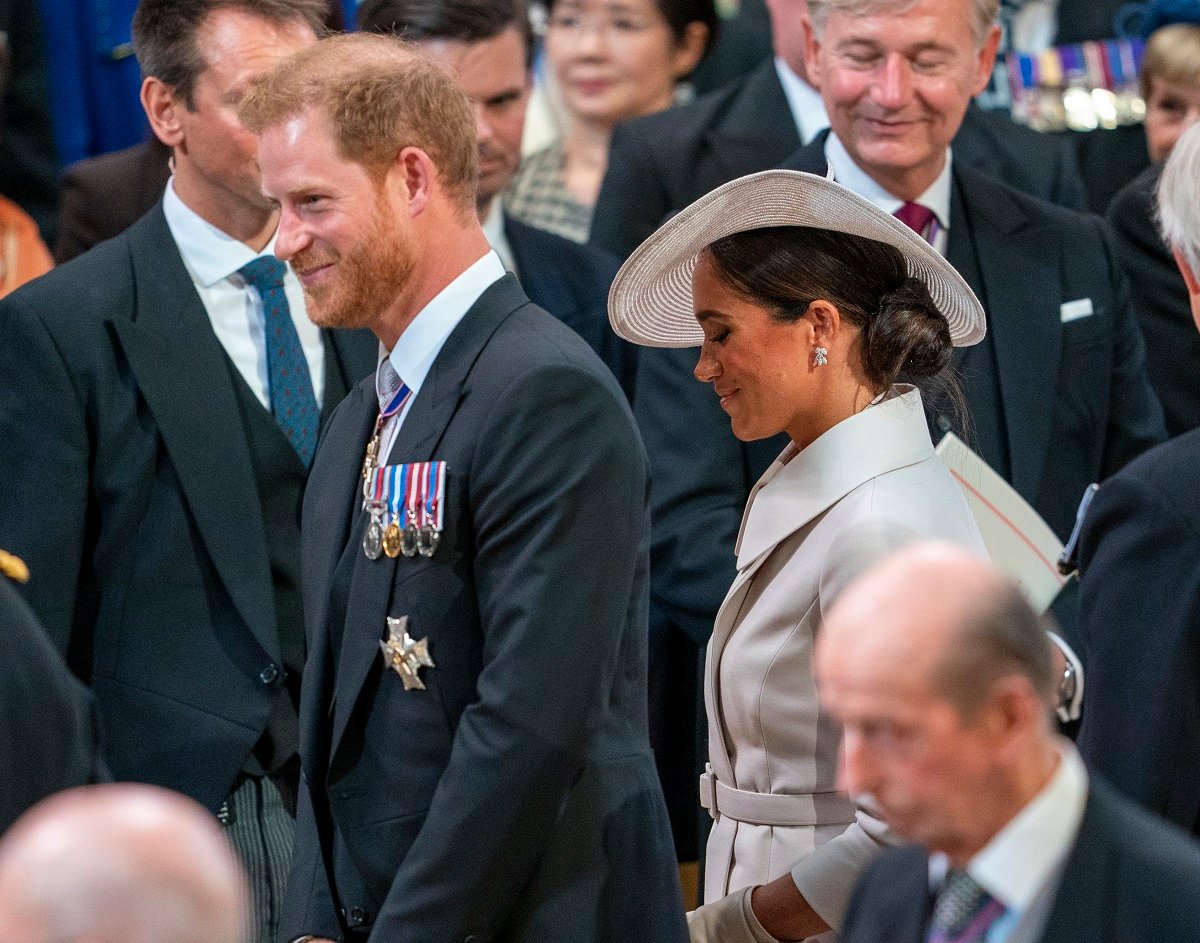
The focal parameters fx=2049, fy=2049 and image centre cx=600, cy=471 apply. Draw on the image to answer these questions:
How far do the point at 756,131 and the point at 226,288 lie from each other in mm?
1447

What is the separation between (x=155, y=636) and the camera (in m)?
3.55

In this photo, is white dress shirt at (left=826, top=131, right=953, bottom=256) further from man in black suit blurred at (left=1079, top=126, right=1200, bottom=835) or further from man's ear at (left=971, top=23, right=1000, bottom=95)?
man in black suit blurred at (left=1079, top=126, right=1200, bottom=835)

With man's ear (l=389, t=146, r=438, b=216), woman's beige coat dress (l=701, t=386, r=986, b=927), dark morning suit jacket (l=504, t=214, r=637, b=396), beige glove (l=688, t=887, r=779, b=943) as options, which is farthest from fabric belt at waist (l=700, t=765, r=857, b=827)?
dark morning suit jacket (l=504, t=214, r=637, b=396)

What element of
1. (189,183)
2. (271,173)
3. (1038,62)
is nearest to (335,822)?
(271,173)

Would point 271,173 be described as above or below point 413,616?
above

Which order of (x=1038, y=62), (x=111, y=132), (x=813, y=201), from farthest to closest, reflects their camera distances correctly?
(x=111, y=132) → (x=1038, y=62) → (x=813, y=201)

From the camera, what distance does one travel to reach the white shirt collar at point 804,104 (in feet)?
15.7

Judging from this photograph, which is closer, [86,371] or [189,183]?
[86,371]

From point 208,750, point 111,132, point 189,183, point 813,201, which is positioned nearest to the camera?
point 813,201

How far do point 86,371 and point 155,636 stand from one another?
47 cm

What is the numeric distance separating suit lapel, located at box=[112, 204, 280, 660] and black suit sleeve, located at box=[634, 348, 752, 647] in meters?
0.78

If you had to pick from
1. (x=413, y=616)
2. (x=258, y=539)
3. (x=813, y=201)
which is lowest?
(x=258, y=539)

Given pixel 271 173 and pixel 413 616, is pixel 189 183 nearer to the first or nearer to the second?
pixel 271 173

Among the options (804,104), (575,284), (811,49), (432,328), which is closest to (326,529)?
(432,328)
